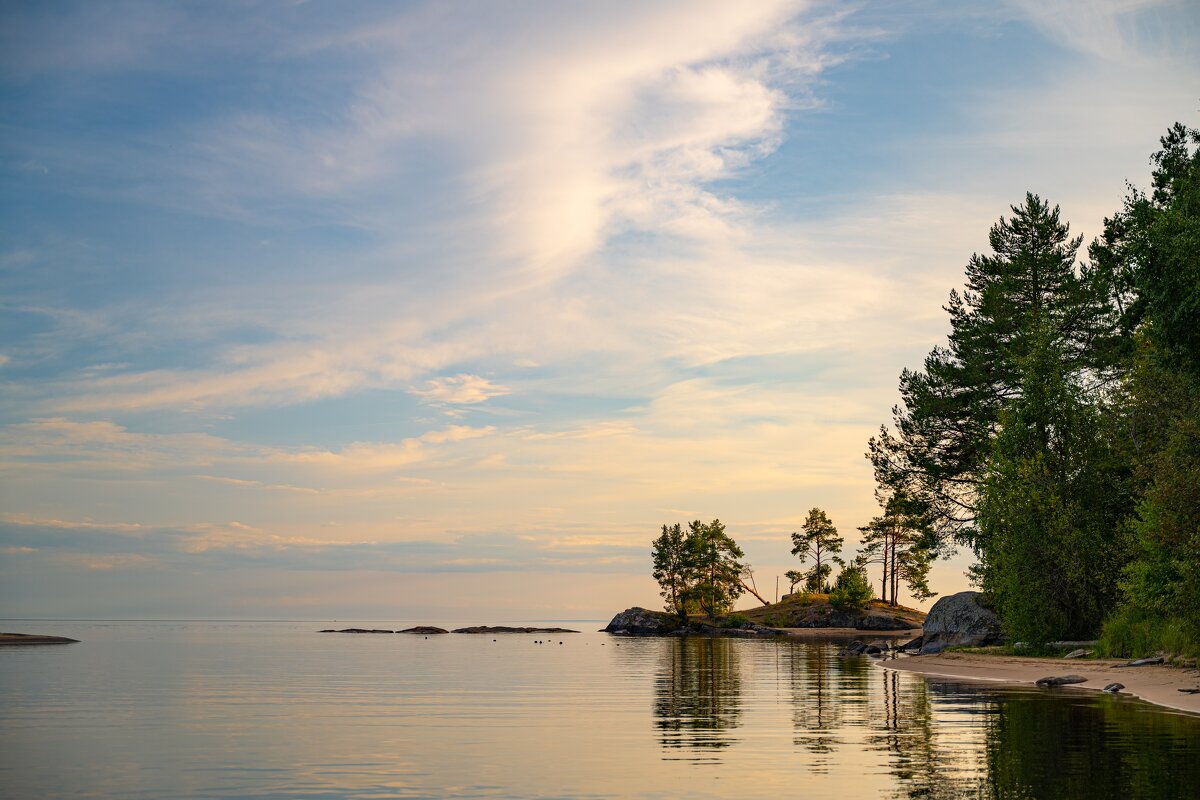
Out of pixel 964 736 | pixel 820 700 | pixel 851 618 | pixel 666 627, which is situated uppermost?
pixel 964 736

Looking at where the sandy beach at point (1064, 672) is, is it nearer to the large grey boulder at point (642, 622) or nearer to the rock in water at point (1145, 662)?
the rock in water at point (1145, 662)

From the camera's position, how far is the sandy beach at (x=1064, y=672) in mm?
31558

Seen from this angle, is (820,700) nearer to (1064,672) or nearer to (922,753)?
(1064,672)

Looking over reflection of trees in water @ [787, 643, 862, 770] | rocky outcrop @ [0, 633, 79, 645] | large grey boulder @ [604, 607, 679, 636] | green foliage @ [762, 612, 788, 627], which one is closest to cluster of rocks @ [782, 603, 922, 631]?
green foliage @ [762, 612, 788, 627]

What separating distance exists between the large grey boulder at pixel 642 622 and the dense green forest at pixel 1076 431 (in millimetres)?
83229

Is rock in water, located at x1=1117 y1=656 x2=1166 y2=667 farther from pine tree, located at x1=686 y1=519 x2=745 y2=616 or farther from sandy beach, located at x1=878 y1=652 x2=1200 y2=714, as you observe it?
pine tree, located at x1=686 y1=519 x2=745 y2=616

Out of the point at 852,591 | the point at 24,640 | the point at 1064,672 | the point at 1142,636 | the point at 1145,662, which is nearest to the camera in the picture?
the point at 1145,662

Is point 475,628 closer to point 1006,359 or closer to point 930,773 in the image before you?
point 1006,359

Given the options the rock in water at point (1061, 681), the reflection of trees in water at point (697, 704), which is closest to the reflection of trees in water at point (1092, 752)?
the reflection of trees in water at point (697, 704)

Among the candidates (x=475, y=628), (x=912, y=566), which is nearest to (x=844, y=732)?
(x=912, y=566)

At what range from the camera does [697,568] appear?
153 meters

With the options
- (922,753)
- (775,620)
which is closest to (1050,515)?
(922,753)

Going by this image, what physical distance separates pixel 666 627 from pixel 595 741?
13727 centimetres

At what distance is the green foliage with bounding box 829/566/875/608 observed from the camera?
146 metres
